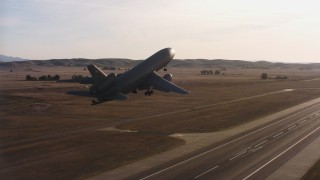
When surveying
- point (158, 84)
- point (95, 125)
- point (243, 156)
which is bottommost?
point (243, 156)

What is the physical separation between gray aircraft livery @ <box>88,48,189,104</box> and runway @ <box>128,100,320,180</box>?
11859mm

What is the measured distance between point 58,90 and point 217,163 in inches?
4462

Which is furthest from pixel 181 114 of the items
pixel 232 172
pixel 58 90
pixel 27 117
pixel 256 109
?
pixel 58 90

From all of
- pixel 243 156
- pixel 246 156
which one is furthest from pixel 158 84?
pixel 246 156

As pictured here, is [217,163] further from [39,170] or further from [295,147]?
[39,170]

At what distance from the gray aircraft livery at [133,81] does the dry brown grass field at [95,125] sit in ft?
28.1

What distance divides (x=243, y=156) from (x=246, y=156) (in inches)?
17.1

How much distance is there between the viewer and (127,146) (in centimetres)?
7269

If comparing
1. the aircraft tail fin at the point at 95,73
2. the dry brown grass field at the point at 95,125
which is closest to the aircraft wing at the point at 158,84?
the dry brown grass field at the point at 95,125

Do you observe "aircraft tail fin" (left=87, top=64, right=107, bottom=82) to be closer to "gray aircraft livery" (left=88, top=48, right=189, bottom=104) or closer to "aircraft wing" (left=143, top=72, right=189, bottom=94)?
"gray aircraft livery" (left=88, top=48, right=189, bottom=104)

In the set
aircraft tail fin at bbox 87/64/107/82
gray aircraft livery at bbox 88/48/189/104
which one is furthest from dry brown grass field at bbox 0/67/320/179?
aircraft tail fin at bbox 87/64/107/82

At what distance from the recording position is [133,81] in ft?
249

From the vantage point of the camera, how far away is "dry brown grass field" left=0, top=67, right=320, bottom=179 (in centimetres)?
6130

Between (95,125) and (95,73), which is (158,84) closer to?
(95,73)
